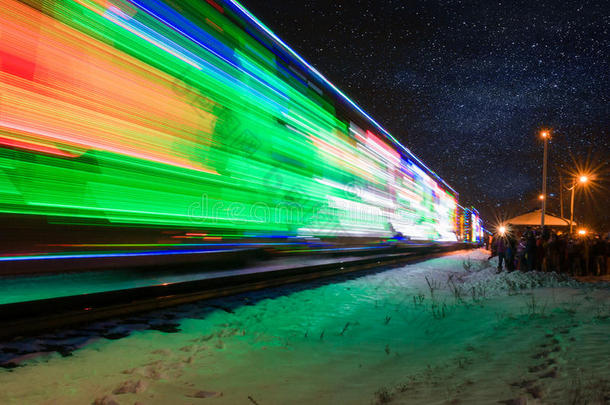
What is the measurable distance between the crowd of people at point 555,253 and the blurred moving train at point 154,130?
5931 mm

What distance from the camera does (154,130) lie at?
17.8ft

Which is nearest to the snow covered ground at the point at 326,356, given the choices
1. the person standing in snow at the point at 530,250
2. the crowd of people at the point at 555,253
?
the person standing in snow at the point at 530,250

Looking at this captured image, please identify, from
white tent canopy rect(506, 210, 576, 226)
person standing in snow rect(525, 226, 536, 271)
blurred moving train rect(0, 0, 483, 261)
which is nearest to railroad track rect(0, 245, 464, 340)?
blurred moving train rect(0, 0, 483, 261)

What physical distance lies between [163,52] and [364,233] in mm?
7195

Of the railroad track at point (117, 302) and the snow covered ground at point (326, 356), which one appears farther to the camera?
the railroad track at point (117, 302)

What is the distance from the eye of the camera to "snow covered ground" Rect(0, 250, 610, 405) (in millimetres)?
2867

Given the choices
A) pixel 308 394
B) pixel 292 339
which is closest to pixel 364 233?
pixel 292 339

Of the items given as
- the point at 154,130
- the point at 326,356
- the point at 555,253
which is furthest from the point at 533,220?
the point at 154,130

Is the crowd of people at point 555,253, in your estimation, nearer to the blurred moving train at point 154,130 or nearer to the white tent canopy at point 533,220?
the blurred moving train at point 154,130

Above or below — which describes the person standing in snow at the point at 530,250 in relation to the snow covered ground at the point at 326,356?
above

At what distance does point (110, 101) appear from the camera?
486 centimetres

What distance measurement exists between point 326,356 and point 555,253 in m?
10.9

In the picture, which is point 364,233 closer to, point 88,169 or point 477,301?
point 477,301

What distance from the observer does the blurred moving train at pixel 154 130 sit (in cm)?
416
